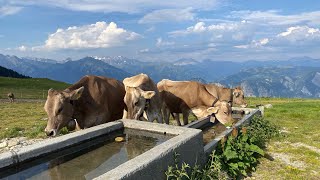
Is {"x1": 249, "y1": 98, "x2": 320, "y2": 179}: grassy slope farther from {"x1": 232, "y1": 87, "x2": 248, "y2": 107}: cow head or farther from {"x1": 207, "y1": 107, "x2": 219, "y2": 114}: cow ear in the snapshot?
{"x1": 232, "y1": 87, "x2": 248, "y2": 107}: cow head

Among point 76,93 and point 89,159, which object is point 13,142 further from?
point 89,159

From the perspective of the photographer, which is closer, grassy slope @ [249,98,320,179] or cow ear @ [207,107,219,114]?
grassy slope @ [249,98,320,179]

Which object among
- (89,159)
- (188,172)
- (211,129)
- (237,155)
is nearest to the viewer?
(89,159)

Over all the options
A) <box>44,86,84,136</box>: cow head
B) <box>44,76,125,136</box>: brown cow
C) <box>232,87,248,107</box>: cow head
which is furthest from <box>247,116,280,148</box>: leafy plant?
<box>232,87,248,107</box>: cow head

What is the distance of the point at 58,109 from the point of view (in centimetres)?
952

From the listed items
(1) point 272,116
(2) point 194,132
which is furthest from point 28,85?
(2) point 194,132

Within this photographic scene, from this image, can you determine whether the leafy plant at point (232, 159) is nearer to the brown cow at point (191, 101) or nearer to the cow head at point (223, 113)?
the cow head at point (223, 113)

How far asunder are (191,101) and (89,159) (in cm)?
860

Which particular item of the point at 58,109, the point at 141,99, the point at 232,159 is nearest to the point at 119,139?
the point at 58,109

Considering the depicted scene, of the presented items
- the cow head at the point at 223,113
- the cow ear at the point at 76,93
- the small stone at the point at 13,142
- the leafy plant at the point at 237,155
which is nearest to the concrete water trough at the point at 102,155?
the cow ear at the point at 76,93

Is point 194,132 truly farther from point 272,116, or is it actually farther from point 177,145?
point 272,116

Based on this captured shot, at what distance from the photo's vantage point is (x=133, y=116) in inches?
464

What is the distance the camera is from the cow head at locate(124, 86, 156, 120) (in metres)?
11.7

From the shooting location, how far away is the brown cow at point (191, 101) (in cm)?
1471
